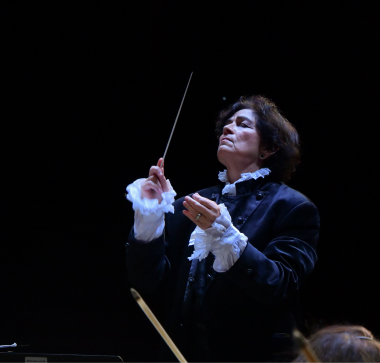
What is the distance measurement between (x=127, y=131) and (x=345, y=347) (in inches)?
70.2

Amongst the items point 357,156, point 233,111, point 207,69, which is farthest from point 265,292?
point 207,69

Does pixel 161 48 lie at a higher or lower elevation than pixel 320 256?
higher

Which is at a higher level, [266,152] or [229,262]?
[266,152]

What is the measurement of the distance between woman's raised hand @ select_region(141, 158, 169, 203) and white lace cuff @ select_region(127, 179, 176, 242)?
0.06 feet

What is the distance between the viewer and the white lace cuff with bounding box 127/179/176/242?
1541 millimetres

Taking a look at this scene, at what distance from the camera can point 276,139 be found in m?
1.91

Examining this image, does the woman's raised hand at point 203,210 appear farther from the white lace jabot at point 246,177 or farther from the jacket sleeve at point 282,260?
the white lace jabot at point 246,177

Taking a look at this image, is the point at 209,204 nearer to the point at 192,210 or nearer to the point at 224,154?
the point at 192,210

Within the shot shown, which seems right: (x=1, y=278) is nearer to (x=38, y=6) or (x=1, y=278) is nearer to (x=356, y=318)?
(x=38, y=6)

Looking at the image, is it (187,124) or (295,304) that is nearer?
(295,304)

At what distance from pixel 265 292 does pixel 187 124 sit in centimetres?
132

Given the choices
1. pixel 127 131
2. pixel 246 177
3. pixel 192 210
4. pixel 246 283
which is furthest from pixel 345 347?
pixel 127 131

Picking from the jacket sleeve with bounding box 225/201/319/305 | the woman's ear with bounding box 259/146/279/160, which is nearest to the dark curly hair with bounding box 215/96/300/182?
the woman's ear with bounding box 259/146/279/160

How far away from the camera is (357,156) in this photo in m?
2.40
